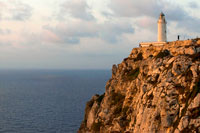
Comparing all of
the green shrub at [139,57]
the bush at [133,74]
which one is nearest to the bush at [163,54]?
the bush at [133,74]

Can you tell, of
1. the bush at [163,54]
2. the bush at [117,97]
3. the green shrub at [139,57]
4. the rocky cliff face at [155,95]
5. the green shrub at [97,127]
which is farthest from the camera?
the green shrub at [139,57]

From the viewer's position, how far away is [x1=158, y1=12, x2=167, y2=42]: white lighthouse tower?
6994 cm

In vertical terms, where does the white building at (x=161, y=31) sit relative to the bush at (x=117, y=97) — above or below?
above

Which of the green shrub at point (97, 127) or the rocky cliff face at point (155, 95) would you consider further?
the green shrub at point (97, 127)

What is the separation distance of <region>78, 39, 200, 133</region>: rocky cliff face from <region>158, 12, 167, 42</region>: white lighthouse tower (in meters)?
8.88

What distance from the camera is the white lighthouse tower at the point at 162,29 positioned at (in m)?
69.9

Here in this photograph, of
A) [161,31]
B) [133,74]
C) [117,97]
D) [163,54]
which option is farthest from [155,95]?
[161,31]

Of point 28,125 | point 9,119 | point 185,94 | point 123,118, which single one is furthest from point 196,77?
point 9,119

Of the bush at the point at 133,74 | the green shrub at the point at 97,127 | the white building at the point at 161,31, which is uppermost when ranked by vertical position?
the white building at the point at 161,31

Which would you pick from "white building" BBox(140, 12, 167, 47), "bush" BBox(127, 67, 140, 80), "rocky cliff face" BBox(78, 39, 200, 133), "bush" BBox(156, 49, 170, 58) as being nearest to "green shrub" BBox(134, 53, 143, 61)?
"rocky cliff face" BBox(78, 39, 200, 133)

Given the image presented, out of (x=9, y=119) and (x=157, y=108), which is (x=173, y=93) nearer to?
(x=157, y=108)

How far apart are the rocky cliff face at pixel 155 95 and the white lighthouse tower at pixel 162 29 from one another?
29.1 feet

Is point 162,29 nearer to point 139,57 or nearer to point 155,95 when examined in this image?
point 139,57

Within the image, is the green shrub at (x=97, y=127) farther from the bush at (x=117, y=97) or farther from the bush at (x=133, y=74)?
the bush at (x=133, y=74)
